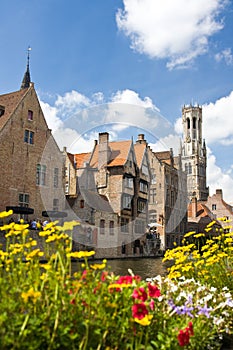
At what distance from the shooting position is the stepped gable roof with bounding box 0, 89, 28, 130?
32116 millimetres

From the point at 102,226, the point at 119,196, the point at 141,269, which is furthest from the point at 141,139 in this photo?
the point at 141,269

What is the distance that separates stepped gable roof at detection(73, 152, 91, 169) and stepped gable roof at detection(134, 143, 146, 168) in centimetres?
704

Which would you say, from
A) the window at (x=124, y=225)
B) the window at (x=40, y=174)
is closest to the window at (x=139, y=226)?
the window at (x=124, y=225)

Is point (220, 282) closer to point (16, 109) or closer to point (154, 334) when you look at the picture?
point (154, 334)

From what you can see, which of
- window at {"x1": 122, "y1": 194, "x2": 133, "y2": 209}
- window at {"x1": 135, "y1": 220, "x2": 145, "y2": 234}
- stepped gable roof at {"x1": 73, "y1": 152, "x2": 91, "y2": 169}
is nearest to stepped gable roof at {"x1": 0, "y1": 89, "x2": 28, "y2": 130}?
stepped gable roof at {"x1": 73, "y1": 152, "x2": 91, "y2": 169}

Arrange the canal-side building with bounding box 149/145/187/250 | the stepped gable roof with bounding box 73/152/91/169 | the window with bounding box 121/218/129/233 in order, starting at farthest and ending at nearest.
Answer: the canal-side building with bounding box 149/145/187/250 → the stepped gable roof with bounding box 73/152/91/169 → the window with bounding box 121/218/129/233

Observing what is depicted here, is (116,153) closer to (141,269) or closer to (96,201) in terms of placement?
(96,201)

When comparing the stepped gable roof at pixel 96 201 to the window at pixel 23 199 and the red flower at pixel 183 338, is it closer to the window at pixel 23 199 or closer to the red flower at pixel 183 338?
the window at pixel 23 199

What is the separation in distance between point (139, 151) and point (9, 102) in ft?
74.2

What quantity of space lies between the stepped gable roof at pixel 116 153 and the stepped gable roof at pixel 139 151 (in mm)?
3899

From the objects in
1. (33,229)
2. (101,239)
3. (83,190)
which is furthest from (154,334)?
(83,190)

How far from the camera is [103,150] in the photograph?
4534cm

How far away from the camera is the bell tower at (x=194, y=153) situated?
126812 mm

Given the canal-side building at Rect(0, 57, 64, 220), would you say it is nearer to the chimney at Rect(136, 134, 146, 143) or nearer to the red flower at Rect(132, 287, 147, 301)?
the chimney at Rect(136, 134, 146, 143)
